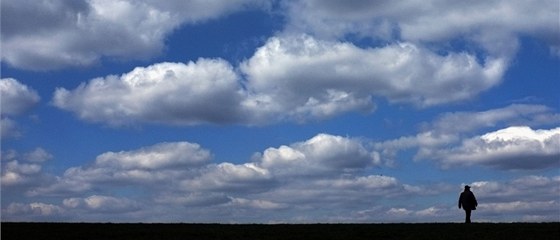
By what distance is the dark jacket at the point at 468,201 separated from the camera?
4266cm

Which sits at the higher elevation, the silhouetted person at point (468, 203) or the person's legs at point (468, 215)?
the silhouetted person at point (468, 203)

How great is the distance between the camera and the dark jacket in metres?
42.7
